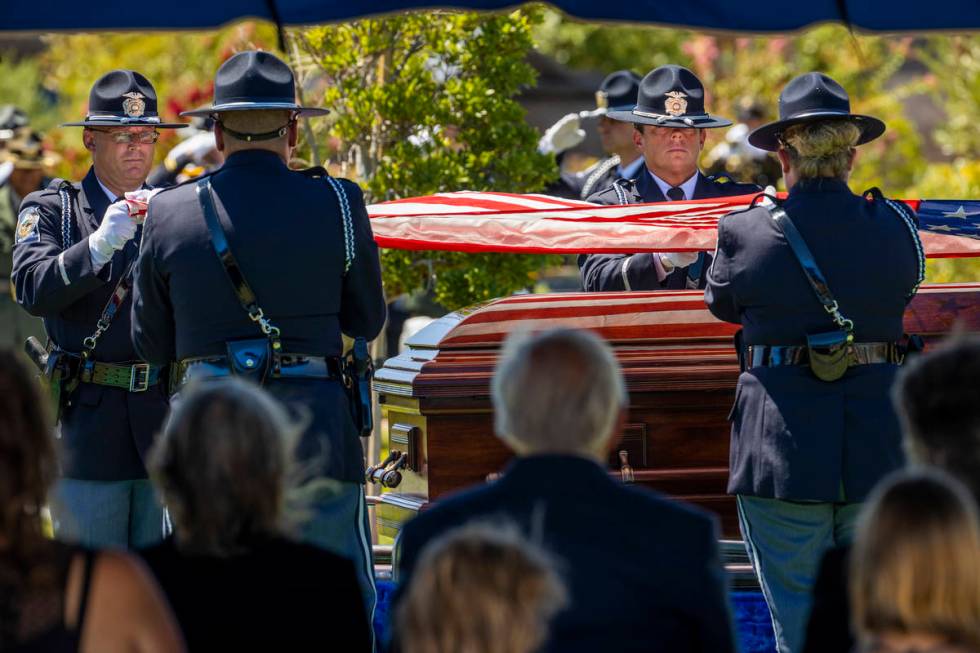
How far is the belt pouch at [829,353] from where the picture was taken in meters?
4.03

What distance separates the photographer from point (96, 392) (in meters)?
4.62

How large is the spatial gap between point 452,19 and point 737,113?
923 centimetres

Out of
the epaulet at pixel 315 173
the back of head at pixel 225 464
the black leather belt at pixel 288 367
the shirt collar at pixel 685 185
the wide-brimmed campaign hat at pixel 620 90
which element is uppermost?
the wide-brimmed campaign hat at pixel 620 90

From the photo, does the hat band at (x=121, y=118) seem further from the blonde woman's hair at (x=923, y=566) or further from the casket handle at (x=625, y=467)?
the blonde woman's hair at (x=923, y=566)

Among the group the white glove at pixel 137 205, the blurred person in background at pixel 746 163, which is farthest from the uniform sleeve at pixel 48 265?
the blurred person in background at pixel 746 163

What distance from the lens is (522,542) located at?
2.25 meters

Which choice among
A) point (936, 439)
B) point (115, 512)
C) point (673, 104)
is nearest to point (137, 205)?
point (115, 512)

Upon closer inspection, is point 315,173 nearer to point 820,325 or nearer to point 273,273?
point 273,273

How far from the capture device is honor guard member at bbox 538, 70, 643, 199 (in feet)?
25.1

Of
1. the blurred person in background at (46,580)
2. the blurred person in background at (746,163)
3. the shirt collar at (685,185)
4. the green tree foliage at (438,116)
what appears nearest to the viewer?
the blurred person in background at (46,580)

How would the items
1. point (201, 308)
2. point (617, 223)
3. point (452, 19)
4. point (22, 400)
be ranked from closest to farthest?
point (22, 400)
point (201, 308)
point (617, 223)
point (452, 19)

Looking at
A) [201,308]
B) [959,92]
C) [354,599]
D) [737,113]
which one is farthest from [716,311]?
[959,92]

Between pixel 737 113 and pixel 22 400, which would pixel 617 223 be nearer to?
pixel 22 400

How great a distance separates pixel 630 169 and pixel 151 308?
3.71 metres
